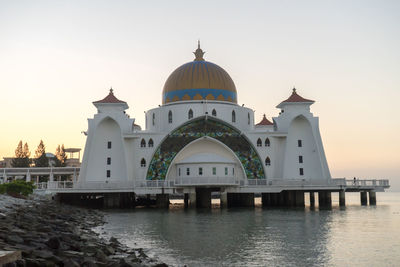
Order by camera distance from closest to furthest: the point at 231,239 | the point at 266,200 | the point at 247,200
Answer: the point at 231,239
the point at 247,200
the point at 266,200

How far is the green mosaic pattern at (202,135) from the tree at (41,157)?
33.6m

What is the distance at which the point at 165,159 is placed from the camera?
42344mm

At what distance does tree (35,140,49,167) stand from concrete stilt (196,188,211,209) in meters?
37.6

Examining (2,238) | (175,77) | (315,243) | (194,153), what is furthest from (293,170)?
(2,238)

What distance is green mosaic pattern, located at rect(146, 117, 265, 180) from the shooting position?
42375mm

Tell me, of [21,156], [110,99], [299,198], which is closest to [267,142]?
[299,198]

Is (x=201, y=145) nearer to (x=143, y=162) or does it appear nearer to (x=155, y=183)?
(x=143, y=162)

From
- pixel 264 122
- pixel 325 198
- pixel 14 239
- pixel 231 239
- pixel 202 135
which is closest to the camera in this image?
pixel 14 239

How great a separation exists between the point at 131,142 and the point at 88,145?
4353mm

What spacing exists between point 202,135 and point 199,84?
6432mm

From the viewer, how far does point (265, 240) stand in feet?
63.8

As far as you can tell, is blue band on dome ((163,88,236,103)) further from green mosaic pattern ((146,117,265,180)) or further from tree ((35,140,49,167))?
tree ((35,140,49,167))

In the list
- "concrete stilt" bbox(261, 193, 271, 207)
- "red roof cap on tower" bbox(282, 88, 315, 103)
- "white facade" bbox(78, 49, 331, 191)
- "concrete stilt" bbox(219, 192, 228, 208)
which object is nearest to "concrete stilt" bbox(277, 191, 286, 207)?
"white facade" bbox(78, 49, 331, 191)

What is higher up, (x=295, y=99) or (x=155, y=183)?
(x=295, y=99)
